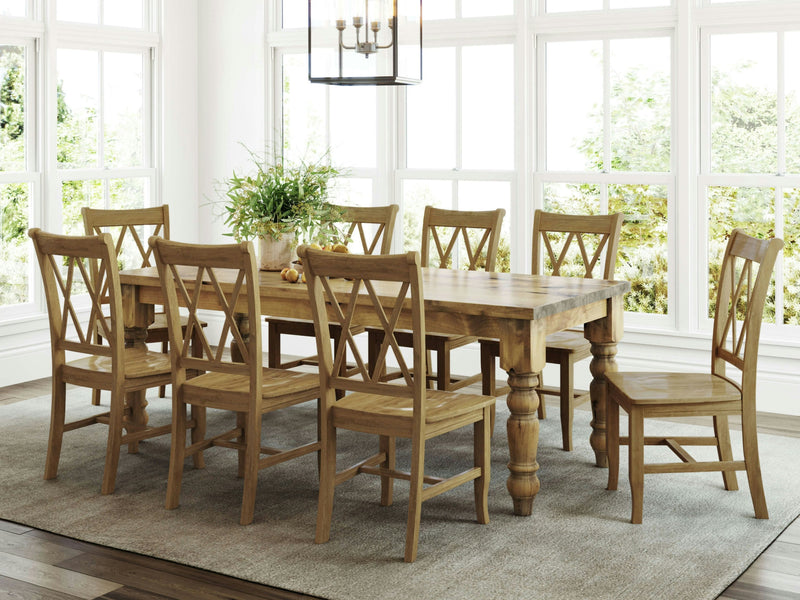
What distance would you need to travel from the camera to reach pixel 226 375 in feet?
12.9

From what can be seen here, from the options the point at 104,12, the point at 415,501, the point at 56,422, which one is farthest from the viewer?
the point at 104,12

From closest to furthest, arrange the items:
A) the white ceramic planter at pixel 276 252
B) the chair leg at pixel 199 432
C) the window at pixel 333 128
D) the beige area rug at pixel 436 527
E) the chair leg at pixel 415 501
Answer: the beige area rug at pixel 436 527 → the chair leg at pixel 415 501 → the chair leg at pixel 199 432 → the white ceramic planter at pixel 276 252 → the window at pixel 333 128

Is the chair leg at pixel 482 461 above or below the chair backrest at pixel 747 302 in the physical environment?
below

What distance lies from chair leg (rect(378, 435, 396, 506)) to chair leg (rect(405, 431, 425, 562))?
0.40m

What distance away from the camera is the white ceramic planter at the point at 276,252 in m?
4.51

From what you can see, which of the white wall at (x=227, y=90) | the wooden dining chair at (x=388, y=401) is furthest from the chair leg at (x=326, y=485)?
the white wall at (x=227, y=90)

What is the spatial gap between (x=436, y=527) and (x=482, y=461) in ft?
0.92

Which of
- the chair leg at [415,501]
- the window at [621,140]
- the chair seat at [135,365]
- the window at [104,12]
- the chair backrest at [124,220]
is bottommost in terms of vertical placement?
the chair leg at [415,501]

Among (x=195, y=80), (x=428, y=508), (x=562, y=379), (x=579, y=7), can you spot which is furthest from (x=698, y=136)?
(x=195, y=80)

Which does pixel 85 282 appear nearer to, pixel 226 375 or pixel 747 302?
A: pixel 226 375

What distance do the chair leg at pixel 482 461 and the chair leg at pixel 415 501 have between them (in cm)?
33

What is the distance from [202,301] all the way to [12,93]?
252cm

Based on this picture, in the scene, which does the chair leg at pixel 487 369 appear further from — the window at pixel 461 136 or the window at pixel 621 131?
the window at pixel 461 136

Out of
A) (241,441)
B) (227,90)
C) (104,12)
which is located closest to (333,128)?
(227,90)
